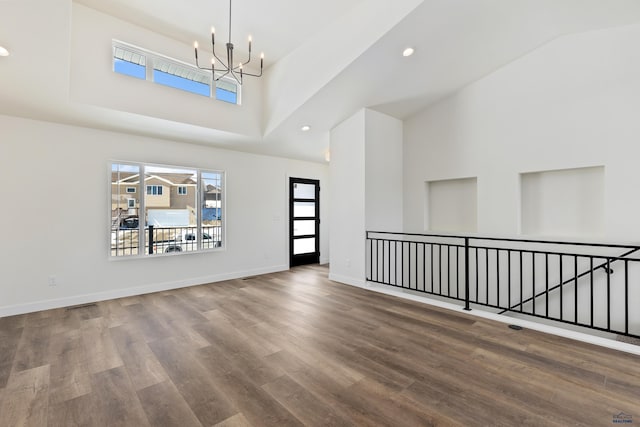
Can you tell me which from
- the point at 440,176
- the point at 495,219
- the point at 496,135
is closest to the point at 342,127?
the point at 440,176

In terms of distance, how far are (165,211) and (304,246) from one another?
328 cm

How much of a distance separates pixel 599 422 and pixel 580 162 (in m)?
3.56

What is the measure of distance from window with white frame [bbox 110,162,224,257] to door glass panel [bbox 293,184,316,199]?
1.88 meters

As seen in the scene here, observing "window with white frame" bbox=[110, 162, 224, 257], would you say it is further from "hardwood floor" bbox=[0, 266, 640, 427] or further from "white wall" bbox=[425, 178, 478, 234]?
"white wall" bbox=[425, 178, 478, 234]

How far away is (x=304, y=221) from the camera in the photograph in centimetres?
719

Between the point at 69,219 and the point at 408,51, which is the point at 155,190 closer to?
the point at 69,219

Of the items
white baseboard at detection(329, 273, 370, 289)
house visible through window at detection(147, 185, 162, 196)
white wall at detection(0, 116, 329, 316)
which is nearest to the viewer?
white wall at detection(0, 116, 329, 316)

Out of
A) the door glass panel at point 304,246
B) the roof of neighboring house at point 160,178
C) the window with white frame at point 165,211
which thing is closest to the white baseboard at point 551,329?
the door glass panel at point 304,246

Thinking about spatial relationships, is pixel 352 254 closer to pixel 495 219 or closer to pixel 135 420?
pixel 495 219

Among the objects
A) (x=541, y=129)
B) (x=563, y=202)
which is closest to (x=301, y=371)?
(x=563, y=202)

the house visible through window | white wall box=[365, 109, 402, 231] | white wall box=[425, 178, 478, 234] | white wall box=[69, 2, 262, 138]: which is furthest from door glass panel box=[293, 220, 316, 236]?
the house visible through window

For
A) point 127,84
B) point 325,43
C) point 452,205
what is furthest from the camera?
point 452,205

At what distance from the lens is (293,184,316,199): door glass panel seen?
7.02m

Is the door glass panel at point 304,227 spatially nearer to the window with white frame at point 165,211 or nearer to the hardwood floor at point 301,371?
the window with white frame at point 165,211
